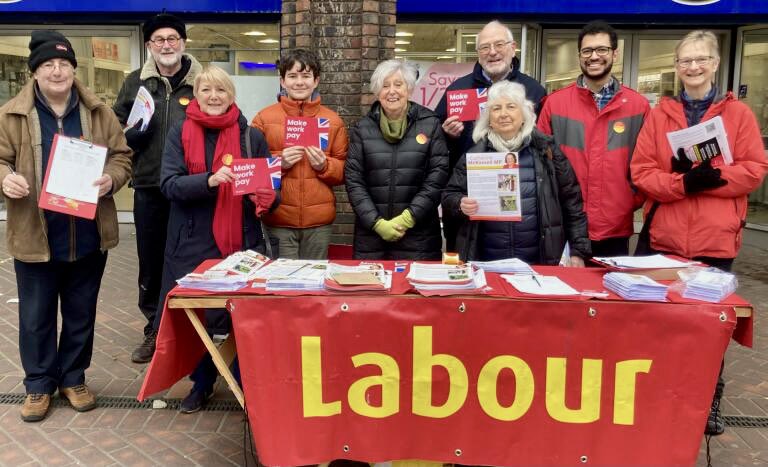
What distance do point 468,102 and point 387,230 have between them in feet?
3.24

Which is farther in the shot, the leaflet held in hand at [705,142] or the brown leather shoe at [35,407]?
the brown leather shoe at [35,407]

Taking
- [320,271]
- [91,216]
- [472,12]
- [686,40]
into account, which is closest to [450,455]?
[320,271]

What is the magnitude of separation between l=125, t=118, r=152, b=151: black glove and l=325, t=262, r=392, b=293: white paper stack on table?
194cm

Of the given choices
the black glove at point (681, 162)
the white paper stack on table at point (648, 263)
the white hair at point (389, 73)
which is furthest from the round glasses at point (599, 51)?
the white paper stack on table at point (648, 263)

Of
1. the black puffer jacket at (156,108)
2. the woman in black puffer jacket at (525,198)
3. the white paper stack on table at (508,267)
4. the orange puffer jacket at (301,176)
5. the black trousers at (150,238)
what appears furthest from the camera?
the black trousers at (150,238)

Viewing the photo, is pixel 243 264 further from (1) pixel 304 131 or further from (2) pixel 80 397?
(2) pixel 80 397

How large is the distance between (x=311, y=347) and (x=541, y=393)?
1064 mm

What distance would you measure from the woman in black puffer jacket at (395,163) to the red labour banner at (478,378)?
1.21 metres

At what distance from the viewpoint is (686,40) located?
12.5 ft

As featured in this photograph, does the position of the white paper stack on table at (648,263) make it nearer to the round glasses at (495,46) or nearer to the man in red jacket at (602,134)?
the man in red jacket at (602,134)

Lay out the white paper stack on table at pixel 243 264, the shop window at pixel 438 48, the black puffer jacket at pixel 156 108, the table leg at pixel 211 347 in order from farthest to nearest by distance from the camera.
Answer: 1. the shop window at pixel 438 48
2. the black puffer jacket at pixel 156 108
3. the white paper stack on table at pixel 243 264
4. the table leg at pixel 211 347

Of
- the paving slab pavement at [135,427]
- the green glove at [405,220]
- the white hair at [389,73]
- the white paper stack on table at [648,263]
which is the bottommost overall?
the paving slab pavement at [135,427]

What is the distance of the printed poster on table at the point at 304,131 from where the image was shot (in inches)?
163

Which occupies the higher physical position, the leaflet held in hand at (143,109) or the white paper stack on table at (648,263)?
the leaflet held in hand at (143,109)
